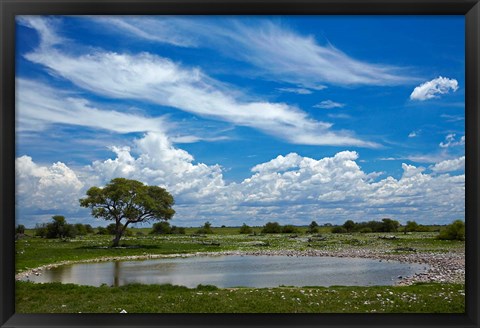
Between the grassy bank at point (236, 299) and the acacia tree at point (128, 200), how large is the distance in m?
0.60

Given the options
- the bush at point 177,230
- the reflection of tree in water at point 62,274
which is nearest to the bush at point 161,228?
the bush at point 177,230

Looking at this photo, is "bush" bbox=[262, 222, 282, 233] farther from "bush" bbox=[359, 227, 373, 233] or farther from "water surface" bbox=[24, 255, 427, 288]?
"bush" bbox=[359, 227, 373, 233]

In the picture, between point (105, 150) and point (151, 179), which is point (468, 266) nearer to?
point (151, 179)

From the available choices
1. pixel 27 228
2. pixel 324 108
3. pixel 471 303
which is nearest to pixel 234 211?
pixel 324 108

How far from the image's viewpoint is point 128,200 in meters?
3.87

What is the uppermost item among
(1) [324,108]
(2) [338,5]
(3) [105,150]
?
(2) [338,5]

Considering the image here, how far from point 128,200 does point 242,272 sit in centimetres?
112

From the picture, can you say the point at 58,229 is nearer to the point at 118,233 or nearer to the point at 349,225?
the point at 118,233

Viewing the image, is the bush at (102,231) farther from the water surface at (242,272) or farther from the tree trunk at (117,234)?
the water surface at (242,272)

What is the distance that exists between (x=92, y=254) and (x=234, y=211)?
1.27 metres

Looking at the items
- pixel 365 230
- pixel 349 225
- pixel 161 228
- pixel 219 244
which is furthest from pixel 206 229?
pixel 365 230

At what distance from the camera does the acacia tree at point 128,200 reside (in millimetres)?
3664

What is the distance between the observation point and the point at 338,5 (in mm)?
2830

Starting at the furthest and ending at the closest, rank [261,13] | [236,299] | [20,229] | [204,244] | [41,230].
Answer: [204,244] → [41,230] → [236,299] → [20,229] → [261,13]
